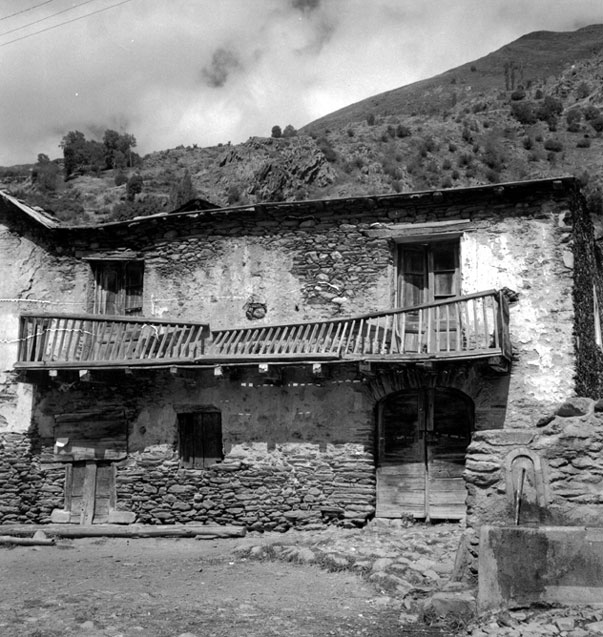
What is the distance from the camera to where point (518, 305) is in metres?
14.6

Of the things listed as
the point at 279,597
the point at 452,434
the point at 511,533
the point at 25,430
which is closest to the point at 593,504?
the point at 511,533

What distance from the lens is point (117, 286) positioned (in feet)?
58.7

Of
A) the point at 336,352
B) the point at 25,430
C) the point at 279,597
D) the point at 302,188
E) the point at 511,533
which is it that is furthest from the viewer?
the point at 302,188

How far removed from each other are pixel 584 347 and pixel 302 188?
34.2 meters

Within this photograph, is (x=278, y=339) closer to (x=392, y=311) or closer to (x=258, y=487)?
(x=392, y=311)

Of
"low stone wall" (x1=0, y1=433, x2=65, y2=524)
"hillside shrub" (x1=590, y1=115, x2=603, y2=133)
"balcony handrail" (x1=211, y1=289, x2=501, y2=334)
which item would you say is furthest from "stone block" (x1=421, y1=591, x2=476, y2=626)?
"hillside shrub" (x1=590, y1=115, x2=603, y2=133)

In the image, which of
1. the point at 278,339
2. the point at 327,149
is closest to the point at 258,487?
the point at 278,339

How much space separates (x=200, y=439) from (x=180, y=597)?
6.33 m

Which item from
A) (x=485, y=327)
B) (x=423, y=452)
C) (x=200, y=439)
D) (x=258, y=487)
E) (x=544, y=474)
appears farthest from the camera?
(x=200, y=439)

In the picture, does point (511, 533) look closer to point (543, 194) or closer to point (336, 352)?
point (336, 352)

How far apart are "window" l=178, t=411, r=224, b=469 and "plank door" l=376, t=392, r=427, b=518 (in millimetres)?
3157

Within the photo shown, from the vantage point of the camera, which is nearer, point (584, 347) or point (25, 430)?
point (584, 347)

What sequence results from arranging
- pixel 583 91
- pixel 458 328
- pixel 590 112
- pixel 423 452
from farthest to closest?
pixel 583 91
pixel 590 112
pixel 423 452
pixel 458 328

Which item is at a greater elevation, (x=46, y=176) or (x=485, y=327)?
(x=46, y=176)
